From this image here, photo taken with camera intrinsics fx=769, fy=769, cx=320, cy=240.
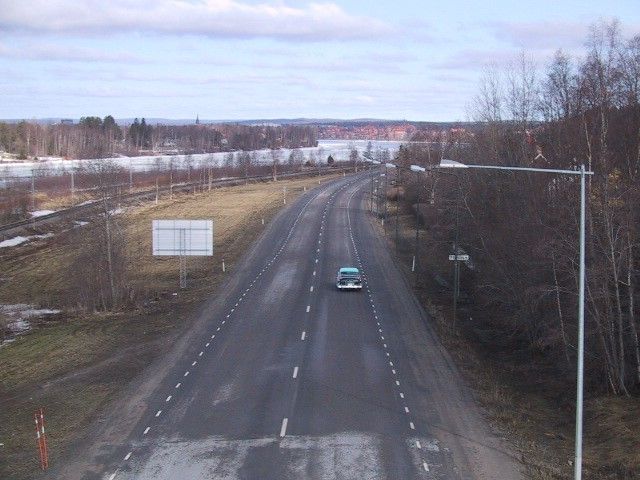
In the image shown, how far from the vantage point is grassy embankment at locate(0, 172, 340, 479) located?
2286 centimetres

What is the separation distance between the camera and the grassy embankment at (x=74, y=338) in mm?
22859

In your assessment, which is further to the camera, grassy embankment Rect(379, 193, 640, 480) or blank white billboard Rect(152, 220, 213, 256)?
blank white billboard Rect(152, 220, 213, 256)

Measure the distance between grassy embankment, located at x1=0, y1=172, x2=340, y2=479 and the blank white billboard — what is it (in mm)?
2021

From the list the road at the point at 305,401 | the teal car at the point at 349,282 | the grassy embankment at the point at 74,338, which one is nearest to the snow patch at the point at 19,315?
the grassy embankment at the point at 74,338

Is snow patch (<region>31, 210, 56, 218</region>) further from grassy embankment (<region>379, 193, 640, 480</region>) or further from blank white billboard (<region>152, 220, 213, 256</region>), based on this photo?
grassy embankment (<region>379, 193, 640, 480</region>)

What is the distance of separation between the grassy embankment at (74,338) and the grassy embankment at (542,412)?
1208cm

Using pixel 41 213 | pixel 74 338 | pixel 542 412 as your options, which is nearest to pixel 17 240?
pixel 41 213

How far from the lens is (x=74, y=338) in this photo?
114 ft

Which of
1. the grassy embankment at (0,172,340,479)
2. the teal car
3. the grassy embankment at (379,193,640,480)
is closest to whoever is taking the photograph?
the grassy embankment at (379,193,640,480)

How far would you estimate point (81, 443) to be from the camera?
20.8 meters

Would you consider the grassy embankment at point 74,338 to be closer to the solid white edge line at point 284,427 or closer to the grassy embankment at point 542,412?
the solid white edge line at point 284,427

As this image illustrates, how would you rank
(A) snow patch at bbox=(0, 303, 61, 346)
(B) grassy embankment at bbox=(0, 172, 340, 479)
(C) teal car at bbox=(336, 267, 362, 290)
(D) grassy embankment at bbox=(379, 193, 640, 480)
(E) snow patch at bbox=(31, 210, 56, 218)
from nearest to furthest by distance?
(D) grassy embankment at bbox=(379, 193, 640, 480), (B) grassy embankment at bbox=(0, 172, 340, 479), (A) snow patch at bbox=(0, 303, 61, 346), (C) teal car at bbox=(336, 267, 362, 290), (E) snow patch at bbox=(31, 210, 56, 218)

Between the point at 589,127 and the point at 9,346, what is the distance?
1036 inches

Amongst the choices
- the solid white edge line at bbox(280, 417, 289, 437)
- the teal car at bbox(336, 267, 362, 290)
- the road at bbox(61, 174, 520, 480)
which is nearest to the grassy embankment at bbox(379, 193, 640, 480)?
the road at bbox(61, 174, 520, 480)
